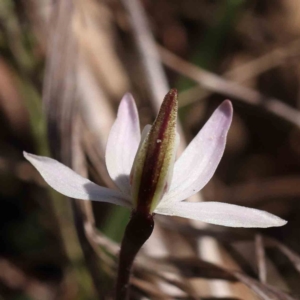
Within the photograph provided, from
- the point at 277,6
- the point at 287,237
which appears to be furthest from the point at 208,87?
the point at 277,6

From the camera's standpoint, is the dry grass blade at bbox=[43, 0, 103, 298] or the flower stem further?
the dry grass blade at bbox=[43, 0, 103, 298]

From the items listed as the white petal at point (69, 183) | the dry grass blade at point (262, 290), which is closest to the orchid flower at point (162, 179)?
the white petal at point (69, 183)

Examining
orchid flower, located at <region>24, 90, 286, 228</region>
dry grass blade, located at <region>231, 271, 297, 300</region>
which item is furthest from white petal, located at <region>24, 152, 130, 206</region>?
dry grass blade, located at <region>231, 271, 297, 300</region>

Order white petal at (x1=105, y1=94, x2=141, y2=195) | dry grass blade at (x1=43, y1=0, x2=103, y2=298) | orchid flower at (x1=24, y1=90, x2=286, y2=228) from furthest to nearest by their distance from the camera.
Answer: dry grass blade at (x1=43, y1=0, x2=103, y2=298), white petal at (x1=105, y1=94, x2=141, y2=195), orchid flower at (x1=24, y1=90, x2=286, y2=228)

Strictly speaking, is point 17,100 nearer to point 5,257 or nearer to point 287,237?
point 5,257

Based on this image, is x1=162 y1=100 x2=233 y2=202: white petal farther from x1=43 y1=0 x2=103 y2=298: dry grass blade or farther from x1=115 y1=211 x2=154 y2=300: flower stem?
x1=43 y1=0 x2=103 y2=298: dry grass blade

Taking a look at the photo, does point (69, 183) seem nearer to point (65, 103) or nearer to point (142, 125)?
point (65, 103)

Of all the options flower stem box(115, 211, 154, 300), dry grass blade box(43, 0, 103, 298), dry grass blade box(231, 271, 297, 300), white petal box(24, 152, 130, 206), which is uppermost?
dry grass blade box(43, 0, 103, 298)
